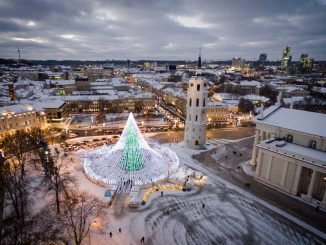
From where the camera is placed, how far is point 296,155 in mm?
34281

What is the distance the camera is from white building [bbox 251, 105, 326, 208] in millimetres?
33375

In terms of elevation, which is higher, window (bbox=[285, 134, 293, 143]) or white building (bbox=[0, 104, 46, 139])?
window (bbox=[285, 134, 293, 143])

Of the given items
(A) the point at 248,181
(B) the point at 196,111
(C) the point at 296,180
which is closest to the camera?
(C) the point at 296,180

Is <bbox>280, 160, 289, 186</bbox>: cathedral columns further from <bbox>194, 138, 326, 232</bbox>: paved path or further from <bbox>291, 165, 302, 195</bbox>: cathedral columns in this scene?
<bbox>194, 138, 326, 232</bbox>: paved path

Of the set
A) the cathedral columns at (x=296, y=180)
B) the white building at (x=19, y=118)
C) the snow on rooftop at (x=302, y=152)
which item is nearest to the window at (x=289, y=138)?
the snow on rooftop at (x=302, y=152)

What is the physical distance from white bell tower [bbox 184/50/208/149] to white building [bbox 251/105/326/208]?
42.9ft

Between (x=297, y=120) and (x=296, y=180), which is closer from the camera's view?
(x=296, y=180)

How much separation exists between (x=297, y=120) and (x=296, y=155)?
816 centimetres

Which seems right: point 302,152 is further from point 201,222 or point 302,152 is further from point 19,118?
point 19,118

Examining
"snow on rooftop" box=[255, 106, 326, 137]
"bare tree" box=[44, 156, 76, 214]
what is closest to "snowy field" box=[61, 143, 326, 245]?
"bare tree" box=[44, 156, 76, 214]

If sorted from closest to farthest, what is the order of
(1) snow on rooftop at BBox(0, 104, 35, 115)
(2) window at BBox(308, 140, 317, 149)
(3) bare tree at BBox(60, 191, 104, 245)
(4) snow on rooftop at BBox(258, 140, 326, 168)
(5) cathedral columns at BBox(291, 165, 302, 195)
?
(3) bare tree at BBox(60, 191, 104, 245)
(4) snow on rooftop at BBox(258, 140, 326, 168)
(5) cathedral columns at BBox(291, 165, 302, 195)
(2) window at BBox(308, 140, 317, 149)
(1) snow on rooftop at BBox(0, 104, 35, 115)

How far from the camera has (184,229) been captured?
27.0 meters

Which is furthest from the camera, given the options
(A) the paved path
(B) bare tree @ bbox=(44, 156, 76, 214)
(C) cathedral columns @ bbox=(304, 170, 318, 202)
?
(C) cathedral columns @ bbox=(304, 170, 318, 202)

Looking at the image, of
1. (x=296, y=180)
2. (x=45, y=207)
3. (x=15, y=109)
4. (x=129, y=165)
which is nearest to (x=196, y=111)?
(x=129, y=165)
